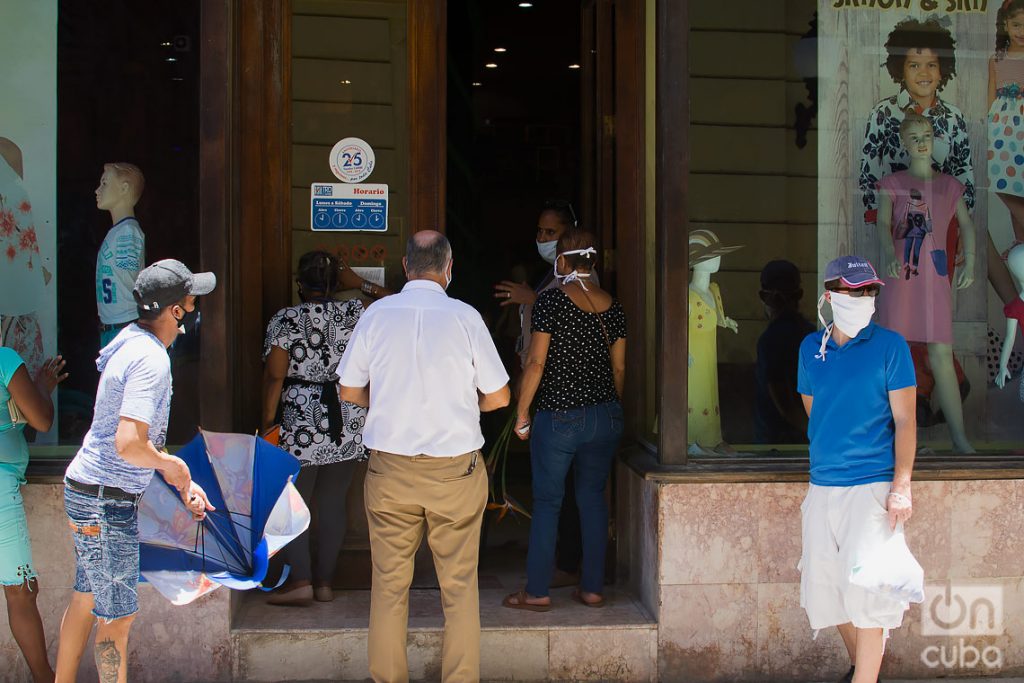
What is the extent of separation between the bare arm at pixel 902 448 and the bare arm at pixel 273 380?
2.82 metres

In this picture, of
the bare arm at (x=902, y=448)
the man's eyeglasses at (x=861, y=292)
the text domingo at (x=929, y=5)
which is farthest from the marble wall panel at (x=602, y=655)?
the text domingo at (x=929, y=5)

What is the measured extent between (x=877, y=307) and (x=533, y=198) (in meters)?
5.28

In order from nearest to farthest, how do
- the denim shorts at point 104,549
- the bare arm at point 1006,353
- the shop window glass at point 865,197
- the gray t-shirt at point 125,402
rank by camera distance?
the gray t-shirt at point 125,402, the denim shorts at point 104,549, the shop window glass at point 865,197, the bare arm at point 1006,353

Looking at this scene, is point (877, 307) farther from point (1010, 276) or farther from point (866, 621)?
point (866, 621)

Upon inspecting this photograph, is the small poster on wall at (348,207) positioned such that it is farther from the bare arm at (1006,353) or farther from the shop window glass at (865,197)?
the bare arm at (1006,353)

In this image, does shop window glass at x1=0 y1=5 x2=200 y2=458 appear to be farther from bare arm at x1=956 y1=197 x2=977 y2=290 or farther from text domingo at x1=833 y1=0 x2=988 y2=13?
bare arm at x1=956 y1=197 x2=977 y2=290

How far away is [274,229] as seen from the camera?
533 cm

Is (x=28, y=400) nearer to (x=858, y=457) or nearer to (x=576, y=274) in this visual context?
(x=576, y=274)

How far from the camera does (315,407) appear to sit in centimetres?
510

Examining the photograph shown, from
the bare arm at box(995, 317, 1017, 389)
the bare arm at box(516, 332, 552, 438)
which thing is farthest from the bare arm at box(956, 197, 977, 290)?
the bare arm at box(516, 332, 552, 438)

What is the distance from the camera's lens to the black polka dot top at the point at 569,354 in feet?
16.3

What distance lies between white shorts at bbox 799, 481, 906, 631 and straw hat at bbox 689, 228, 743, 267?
1495 mm

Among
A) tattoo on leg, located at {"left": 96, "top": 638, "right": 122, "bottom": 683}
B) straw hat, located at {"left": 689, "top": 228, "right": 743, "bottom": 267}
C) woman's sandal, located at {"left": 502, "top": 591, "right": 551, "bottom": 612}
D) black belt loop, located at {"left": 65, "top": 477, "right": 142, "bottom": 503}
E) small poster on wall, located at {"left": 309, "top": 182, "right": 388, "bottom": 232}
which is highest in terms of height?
small poster on wall, located at {"left": 309, "top": 182, "right": 388, "bottom": 232}

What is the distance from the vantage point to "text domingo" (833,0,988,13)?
553cm
